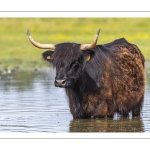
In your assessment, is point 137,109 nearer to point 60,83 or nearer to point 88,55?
point 88,55

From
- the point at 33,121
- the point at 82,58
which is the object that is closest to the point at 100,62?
the point at 82,58

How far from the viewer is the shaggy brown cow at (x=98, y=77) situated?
38.4 ft

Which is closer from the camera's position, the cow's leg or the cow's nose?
the cow's nose

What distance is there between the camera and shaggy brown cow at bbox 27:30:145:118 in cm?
1170

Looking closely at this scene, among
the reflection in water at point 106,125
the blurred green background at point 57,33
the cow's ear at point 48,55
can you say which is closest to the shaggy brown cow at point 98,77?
the cow's ear at point 48,55

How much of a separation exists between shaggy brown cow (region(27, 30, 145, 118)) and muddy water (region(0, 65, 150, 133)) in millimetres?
207

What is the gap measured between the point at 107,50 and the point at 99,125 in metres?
1.54

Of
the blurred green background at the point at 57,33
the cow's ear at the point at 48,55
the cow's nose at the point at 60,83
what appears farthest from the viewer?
the blurred green background at the point at 57,33

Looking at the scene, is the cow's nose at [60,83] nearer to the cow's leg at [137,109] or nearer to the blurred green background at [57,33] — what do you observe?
the cow's leg at [137,109]

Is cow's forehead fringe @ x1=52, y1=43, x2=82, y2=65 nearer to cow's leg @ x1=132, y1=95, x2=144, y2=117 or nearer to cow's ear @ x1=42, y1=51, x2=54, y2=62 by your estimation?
cow's ear @ x1=42, y1=51, x2=54, y2=62

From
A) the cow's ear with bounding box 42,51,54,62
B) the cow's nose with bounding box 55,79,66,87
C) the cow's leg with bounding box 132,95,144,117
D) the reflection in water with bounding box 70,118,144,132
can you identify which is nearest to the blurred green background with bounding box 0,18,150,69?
the cow's leg with bounding box 132,95,144,117

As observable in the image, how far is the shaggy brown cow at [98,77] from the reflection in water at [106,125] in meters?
0.19

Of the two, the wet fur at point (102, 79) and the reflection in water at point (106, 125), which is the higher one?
the wet fur at point (102, 79)

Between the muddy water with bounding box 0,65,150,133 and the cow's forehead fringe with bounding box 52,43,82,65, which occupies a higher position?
the cow's forehead fringe with bounding box 52,43,82,65
